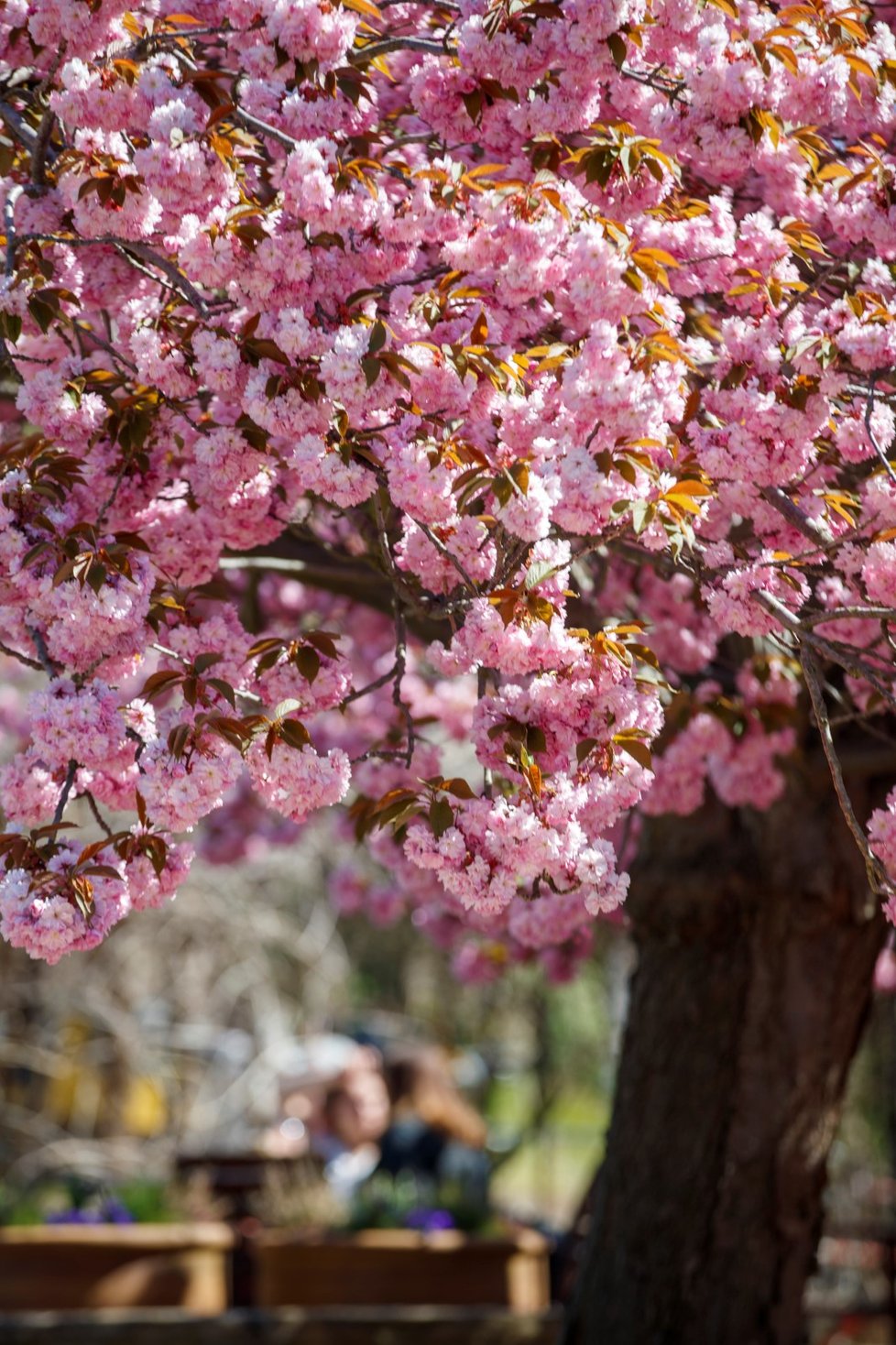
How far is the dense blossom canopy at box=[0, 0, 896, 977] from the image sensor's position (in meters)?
2.52

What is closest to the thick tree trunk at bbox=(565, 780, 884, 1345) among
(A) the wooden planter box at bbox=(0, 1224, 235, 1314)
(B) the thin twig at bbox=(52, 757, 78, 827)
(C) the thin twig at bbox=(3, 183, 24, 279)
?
(A) the wooden planter box at bbox=(0, 1224, 235, 1314)

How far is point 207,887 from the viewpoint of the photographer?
9711 millimetres

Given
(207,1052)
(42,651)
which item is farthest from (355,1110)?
(42,651)

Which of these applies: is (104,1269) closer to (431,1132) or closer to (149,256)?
(431,1132)

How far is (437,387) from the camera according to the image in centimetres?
266

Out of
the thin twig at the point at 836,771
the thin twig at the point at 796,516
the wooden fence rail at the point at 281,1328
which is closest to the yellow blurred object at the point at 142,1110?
the wooden fence rail at the point at 281,1328

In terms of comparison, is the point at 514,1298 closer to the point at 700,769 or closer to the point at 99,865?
the point at 700,769

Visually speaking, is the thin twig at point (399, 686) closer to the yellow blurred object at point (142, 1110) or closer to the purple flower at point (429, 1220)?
the purple flower at point (429, 1220)

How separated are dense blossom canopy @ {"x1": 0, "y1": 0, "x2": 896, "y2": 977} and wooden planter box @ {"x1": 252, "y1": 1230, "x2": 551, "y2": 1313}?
3.08m

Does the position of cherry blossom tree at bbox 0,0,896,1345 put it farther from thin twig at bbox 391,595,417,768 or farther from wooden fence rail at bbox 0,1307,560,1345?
wooden fence rail at bbox 0,1307,560,1345

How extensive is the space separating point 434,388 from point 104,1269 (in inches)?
149

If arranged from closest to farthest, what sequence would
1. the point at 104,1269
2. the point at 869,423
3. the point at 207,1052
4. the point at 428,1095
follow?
the point at 869,423 < the point at 104,1269 < the point at 428,1095 < the point at 207,1052

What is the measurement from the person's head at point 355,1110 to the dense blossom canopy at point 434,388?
6140 millimetres

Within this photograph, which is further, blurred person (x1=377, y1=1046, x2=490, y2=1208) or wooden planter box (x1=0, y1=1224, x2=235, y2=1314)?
blurred person (x1=377, y1=1046, x2=490, y2=1208)
